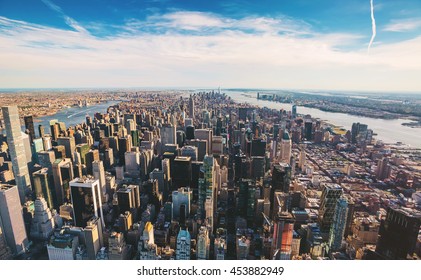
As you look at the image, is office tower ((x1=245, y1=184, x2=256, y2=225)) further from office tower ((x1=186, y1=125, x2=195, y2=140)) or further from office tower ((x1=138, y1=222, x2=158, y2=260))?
office tower ((x1=186, y1=125, x2=195, y2=140))

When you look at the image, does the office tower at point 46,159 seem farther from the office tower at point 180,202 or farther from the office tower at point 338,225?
the office tower at point 338,225

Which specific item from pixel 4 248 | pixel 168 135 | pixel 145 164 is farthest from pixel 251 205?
pixel 168 135

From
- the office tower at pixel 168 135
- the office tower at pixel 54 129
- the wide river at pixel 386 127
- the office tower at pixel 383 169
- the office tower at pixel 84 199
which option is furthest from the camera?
the office tower at pixel 168 135

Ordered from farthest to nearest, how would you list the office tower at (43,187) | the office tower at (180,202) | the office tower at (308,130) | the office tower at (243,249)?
the office tower at (308,130), the office tower at (43,187), the office tower at (180,202), the office tower at (243,249)

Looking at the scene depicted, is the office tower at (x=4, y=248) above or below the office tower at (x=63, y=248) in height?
below

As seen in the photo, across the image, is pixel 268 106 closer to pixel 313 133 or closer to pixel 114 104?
pixel 313 133

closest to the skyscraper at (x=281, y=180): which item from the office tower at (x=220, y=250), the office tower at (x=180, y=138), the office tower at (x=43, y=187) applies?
the office tower at (x=220, y=250)
